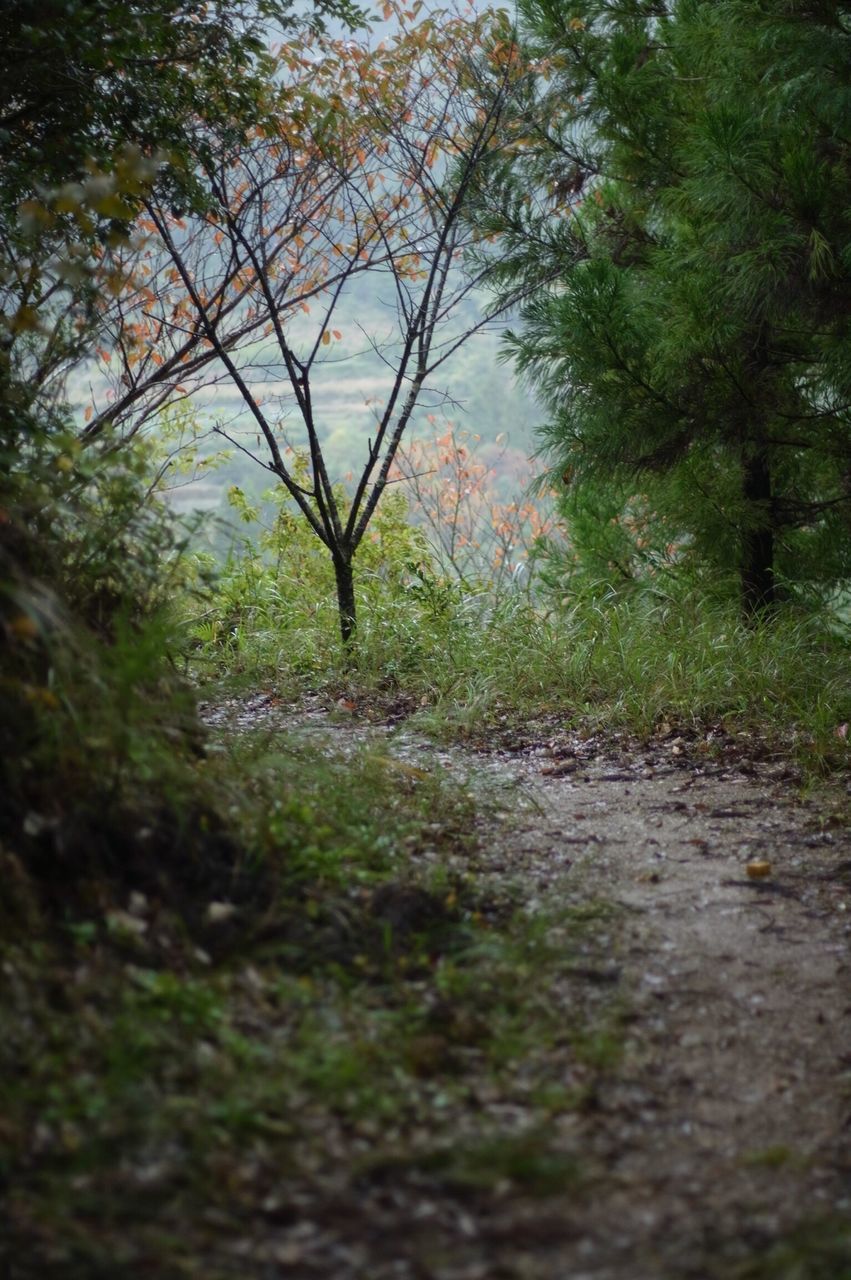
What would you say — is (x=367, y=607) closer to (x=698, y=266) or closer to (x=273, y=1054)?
(x=698, y=266)

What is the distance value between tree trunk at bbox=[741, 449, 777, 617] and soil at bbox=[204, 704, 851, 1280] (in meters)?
1.32

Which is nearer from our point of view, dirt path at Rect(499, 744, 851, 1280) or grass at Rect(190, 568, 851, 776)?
dirt path at Rect(499, 744, 851, 1280)

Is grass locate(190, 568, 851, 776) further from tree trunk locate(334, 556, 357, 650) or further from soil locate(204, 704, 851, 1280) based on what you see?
soil locate(204, 704, 851, 1280)

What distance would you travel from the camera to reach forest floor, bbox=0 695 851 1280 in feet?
4.91

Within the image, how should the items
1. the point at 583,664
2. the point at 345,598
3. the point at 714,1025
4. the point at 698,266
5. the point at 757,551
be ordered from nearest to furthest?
the point at 714,1025 < the point at 698,266 < the point at 583,664 < the point at 757,551 < the point at 345,598

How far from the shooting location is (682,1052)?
2.12 m

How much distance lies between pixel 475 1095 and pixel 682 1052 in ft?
1.60

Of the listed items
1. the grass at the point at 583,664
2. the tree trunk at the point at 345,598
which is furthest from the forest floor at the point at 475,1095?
the tree trunk at the point at 345,598

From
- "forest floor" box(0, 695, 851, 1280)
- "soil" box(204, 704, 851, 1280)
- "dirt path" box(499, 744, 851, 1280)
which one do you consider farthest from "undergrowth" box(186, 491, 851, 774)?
"forest floor" box(0, 695, 851, 1280)

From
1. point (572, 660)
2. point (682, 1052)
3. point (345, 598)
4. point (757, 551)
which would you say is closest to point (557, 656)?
point (572, 660)

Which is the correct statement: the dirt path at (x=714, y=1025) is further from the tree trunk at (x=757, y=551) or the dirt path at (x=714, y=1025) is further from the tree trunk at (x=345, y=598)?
the tree trunk at (x=345, y=598)

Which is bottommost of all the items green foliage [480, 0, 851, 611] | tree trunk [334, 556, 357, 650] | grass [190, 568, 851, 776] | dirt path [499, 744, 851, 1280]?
dirt path [499, 744, 851, 1280]

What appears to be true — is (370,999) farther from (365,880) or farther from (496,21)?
(496,21)

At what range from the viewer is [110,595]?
2.78 metres
